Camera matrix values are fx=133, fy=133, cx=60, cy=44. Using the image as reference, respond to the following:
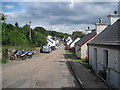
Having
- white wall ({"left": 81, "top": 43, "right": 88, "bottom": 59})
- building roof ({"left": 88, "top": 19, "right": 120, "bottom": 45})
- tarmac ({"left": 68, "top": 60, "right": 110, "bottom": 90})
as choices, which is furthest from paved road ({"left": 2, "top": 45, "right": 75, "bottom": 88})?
white wall ({"left": 81, "top": 43, "right": 88, "bottom": 59})

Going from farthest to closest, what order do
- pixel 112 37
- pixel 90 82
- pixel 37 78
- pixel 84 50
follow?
pixel 84 50 → pixel 37 78 → pixel 112 37 → pixel 90 82

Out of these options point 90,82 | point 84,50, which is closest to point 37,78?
point 90,82

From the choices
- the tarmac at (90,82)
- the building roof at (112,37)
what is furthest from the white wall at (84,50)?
the tarmac at (90,82)

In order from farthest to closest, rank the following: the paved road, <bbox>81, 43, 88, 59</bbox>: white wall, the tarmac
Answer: <bbox>81, 43, 88, 59</bbox>: white wall < the paved road < the tarmac

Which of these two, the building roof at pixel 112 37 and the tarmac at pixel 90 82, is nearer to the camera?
the tarmac at pixel 90 82

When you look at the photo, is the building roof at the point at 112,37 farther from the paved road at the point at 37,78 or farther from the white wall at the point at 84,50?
the white wall at the point at 84,50

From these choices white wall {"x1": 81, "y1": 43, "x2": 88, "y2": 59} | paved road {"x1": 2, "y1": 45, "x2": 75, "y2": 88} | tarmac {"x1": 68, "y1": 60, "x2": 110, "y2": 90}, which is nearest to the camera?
tarmac {"x1": 68, "y1": 60, "x2": 110, "y2": 90}

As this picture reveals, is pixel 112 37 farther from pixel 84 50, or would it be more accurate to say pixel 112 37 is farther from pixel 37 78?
pixel 84 50

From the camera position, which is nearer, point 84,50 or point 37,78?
point 37,78

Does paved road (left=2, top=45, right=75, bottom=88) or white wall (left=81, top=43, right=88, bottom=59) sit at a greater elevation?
white wall (left=81, top=43, right=88, bottom=59)

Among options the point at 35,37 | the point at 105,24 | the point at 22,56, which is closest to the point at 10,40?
the point at 22,56

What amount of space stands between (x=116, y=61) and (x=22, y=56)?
18.0 m

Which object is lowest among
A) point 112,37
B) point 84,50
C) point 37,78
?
point 37,78

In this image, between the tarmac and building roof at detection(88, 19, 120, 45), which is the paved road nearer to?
the tarmac
